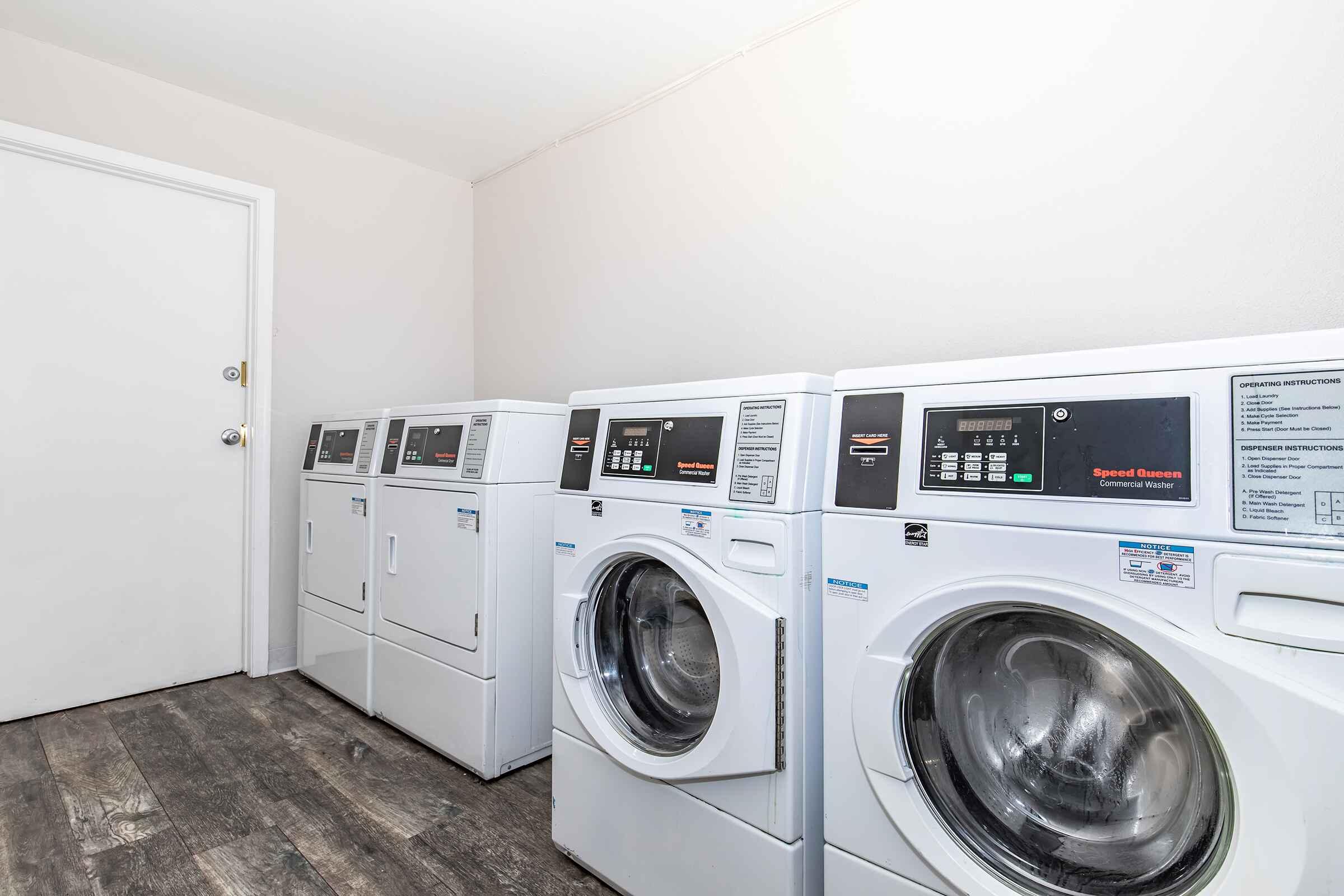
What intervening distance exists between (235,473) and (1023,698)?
9.28 feet

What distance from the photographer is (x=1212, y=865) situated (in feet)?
2.56

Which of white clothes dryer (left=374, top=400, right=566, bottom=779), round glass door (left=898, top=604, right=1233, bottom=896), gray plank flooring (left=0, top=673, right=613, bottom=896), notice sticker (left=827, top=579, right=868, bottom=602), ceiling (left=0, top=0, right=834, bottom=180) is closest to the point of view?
round glass door (left=898, top=604, right=1233, bottom=896)

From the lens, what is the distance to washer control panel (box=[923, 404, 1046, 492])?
0.93 m

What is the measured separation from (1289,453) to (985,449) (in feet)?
1.06

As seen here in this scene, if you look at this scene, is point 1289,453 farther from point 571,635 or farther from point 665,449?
point 571,635

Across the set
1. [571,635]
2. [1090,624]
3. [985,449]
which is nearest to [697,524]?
[571,635]

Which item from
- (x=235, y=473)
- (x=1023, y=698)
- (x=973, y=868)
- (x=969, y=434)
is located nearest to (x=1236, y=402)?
(x=969, y=434)

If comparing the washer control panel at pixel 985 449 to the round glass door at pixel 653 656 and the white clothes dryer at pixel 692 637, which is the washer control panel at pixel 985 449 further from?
the round glass door at pixel 653 656

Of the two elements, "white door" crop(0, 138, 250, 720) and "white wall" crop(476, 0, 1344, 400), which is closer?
"white wall" crop(476, 0, 1344, 400)

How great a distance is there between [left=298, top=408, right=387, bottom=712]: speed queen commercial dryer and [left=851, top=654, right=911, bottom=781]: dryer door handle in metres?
1.80

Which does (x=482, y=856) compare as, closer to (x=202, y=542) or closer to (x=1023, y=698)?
(x=1023, y=698)

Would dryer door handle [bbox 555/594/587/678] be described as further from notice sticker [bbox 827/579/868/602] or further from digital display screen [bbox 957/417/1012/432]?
digital display screen [bbox 957/417/1012/432]

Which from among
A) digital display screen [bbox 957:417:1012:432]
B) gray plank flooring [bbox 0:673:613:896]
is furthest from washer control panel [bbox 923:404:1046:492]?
gray plank flooring [bbox 0:673:613:896]

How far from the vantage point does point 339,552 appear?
2.45 meters
